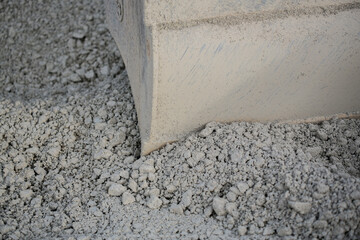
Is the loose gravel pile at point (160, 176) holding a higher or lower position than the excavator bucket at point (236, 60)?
lower

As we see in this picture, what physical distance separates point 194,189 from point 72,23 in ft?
5.27

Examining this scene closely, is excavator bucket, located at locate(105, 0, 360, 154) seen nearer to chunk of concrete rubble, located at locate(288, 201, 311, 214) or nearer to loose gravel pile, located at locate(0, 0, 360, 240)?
loose gravel pile, located at locate(0, 0, 360, 240)

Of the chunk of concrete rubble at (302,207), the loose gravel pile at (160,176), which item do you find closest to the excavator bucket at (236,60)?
the loose gravel pile at (160,176)

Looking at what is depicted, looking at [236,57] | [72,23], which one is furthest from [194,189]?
[72,23]

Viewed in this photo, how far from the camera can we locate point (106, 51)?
2.62 m

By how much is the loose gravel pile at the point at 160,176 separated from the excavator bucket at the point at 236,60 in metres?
0.10

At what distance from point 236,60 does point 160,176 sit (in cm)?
60

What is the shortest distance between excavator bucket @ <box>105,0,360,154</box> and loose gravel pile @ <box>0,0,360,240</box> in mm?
97

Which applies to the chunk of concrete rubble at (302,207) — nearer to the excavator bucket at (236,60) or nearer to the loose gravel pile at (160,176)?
the loose gravel pile at (160,176)

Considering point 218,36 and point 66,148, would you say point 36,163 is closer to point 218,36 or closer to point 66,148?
point 66,148

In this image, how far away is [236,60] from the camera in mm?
1788

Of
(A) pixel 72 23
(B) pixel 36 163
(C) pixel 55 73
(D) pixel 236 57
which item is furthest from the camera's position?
(A) pixel 72 23

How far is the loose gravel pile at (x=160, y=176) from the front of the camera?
162 centimetres

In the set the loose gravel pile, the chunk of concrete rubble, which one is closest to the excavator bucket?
the loose gravel pile
